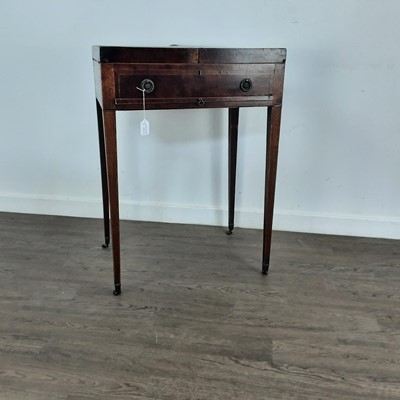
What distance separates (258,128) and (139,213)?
0.63 meters

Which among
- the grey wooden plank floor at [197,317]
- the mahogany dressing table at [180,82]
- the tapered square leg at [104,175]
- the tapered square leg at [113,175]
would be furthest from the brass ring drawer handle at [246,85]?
the grey wooden plank floor at [197,317]

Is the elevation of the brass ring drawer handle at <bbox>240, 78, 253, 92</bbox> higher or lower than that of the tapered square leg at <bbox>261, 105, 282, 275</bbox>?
higher

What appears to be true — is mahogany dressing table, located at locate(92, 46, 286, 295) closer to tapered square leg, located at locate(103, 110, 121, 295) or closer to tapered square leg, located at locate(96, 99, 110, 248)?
tapered square leg, located at locate(103, 110, 121, 295)

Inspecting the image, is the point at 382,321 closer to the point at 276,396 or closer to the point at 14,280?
the point at 276,396

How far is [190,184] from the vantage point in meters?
1.72

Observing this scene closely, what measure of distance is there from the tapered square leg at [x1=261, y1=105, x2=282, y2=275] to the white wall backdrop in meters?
0.38

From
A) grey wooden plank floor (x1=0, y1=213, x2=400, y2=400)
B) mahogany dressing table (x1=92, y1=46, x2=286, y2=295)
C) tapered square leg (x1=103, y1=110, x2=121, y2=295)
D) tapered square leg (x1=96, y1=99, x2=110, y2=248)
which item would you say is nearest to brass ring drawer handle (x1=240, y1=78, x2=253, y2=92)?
mahogany dressing table (x1=92, y1=46, x2=286, y2=295)

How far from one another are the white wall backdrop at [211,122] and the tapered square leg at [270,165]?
381 mm

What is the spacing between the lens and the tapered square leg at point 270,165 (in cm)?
121

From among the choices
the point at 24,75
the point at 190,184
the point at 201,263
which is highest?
the point at 24,75

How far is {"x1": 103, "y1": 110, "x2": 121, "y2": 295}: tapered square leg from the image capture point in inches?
42.9

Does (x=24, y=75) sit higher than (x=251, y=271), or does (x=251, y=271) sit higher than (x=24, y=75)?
(x=24, y=75)

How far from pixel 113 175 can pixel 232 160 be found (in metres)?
0.60

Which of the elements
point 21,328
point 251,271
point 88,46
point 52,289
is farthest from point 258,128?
point 21,328
